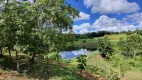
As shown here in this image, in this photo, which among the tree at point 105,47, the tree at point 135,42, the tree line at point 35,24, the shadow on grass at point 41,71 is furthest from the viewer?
the tree at point 135,42

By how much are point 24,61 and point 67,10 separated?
15.0 meters

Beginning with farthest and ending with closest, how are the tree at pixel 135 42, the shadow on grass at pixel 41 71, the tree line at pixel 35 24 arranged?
the tree at pixel 135 42 → the shadow on grass at pixel 41 71 → the tree line at pixel 35 24

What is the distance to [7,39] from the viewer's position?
1218 inches

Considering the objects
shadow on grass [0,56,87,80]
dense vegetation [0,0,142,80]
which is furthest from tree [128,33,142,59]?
shadow on grass [0,56,87,80]

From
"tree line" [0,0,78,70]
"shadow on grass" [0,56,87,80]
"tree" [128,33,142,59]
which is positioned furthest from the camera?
"tree" [128,33,142,59]

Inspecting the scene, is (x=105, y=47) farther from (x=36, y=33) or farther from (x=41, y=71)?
(x=36, y=33)

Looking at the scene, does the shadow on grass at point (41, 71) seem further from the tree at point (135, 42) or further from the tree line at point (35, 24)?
the tree at point (135, 42)

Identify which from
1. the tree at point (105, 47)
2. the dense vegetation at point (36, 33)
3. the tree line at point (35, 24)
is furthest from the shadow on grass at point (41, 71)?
the tree at point (105, 47)

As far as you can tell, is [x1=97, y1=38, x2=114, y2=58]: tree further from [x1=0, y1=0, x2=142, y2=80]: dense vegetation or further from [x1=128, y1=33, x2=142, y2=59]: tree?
[x1=0, y1=0, x2=142, y2=80]: dense vegetation

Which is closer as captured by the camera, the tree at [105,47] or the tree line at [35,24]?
the tree line at [35,24]

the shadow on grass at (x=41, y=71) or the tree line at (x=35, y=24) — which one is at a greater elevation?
the tree line at (x=35, y=24)

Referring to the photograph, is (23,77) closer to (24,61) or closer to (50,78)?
(50,78)

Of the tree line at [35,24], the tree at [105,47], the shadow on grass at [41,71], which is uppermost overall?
the tree line at [35,24]

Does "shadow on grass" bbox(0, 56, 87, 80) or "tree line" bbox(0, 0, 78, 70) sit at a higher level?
"tree line" bbox(0, 0, 78, 70)
